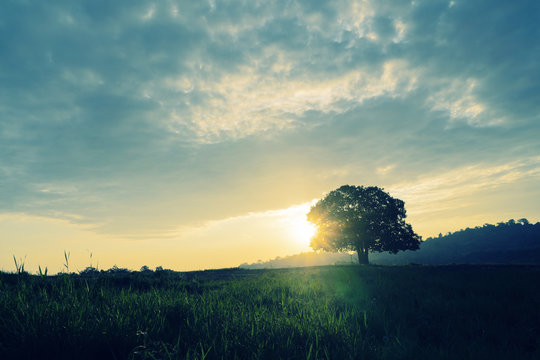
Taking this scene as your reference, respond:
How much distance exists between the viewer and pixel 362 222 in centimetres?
3562

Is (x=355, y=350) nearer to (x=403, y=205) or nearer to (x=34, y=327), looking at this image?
(x=34, y=327)

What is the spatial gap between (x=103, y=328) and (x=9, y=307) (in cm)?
128

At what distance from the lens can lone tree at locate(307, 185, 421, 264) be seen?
35.2 meters

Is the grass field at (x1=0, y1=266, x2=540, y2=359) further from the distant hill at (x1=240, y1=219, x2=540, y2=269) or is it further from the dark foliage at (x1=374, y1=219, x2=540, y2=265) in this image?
the dark foliage at (x1=374, y1=219, x2=540, y2=265)

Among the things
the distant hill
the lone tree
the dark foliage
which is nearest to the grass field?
A: the lone tree

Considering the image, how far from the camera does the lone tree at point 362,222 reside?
3519 centimetres

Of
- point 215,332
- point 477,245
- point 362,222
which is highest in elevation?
point 362,222

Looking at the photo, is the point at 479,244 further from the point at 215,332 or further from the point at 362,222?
the point at 215,332

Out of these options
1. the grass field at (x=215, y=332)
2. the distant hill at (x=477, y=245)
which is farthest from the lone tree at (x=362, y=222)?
the distant hill at (x=477, y=245)

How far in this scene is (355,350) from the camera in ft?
10.2

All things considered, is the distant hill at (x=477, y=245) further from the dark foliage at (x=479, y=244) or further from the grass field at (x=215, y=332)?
the grass field at (x=215, y=332)

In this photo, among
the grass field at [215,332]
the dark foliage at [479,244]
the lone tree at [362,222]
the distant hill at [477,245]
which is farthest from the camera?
the dark foliage at [479,244]

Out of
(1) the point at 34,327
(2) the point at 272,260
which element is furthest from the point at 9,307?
(2) the point at 272,260

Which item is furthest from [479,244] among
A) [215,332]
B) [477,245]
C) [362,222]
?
[215,332]
